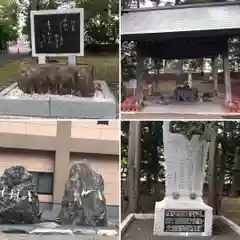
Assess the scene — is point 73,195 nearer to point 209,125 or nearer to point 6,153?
point 6,153

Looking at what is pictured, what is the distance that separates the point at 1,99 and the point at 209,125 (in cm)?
86

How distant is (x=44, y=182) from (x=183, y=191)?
68cm

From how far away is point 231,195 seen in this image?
2082mm

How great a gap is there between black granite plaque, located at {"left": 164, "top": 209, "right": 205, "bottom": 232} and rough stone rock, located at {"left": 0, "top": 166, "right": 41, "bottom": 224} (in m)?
0.60

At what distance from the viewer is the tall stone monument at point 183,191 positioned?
80.8 inches

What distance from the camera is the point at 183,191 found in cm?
219

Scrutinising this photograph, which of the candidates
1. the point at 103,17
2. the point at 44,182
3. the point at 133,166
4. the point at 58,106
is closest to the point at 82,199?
the point at 44,182

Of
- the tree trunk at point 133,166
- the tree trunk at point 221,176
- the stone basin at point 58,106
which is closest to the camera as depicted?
the stone basin at point 58,106

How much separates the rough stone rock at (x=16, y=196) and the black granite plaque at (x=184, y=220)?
601 mm

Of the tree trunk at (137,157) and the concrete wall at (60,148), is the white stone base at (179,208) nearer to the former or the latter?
the tree trunk at (137,157)

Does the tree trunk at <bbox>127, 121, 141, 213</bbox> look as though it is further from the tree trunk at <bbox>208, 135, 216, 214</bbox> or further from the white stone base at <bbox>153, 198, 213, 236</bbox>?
the tree trunk at <bbox>208, 135, 216, 214</bbox>

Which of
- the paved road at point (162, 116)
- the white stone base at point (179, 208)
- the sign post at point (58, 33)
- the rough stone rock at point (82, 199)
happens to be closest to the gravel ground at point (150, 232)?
the white stone base at point (179, 208)

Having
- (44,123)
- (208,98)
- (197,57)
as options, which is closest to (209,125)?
(208,98)

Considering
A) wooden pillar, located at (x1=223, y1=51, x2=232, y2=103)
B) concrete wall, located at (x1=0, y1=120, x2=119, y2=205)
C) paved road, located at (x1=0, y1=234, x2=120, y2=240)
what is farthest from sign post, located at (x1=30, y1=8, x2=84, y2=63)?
paved road, located at (x1=0, y1=234, x2=120, y2=240)
